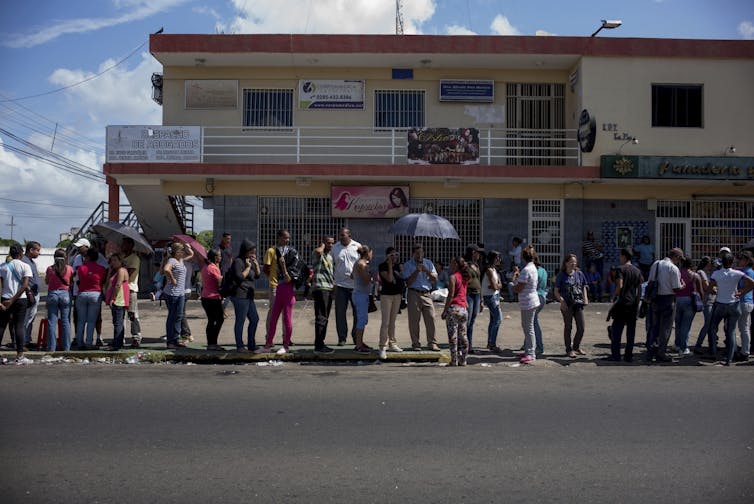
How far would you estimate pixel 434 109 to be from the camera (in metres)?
20.2

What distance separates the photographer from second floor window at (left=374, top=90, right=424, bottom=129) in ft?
66.4

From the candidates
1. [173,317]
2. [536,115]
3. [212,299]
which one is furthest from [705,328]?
[536,115]

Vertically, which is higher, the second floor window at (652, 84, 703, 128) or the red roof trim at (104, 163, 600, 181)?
the second floor window at (652, 84, 703, 128)

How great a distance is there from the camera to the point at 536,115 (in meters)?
20.5

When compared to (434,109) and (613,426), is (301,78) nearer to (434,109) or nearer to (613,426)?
(434,109)

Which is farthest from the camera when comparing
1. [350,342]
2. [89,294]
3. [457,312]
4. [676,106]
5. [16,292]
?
[676,106]

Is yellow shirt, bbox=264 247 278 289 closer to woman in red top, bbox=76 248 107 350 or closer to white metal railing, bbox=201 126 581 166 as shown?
woman in red top, bbox=76 248 107 350

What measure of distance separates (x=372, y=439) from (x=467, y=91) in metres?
16.0

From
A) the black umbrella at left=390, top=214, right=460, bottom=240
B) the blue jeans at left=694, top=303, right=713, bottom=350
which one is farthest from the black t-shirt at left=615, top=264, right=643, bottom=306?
the black umbrella at left=390, top=214, right=460, bottom=240

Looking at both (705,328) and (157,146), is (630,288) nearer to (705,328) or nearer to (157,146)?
(705,328)

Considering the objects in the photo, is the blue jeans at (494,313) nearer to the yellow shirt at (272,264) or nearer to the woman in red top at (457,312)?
the woman in red top at (457,312)

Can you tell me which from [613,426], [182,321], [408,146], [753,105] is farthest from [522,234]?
[613,426]

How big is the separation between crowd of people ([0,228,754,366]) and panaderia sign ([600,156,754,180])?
25.4 ft

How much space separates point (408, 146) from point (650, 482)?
1455 centimetres
